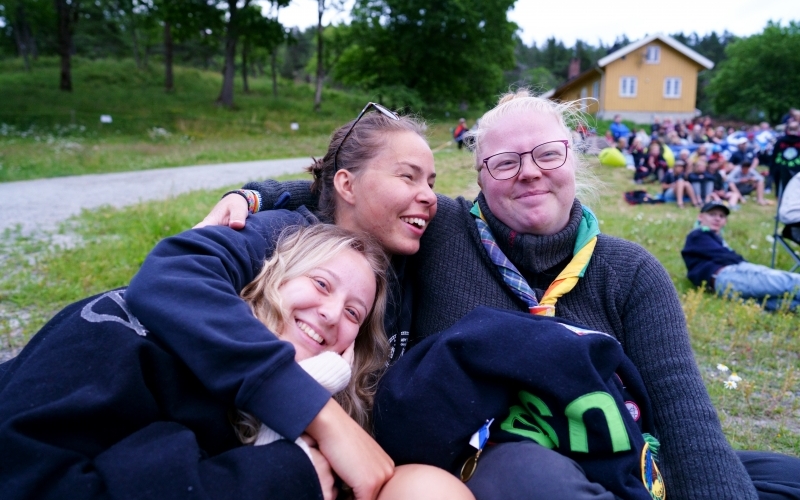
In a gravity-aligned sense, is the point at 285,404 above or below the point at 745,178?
below

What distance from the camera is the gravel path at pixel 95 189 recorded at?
7.75m

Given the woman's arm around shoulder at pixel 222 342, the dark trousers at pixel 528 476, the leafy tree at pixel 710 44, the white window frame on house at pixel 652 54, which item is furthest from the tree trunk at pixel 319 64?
the leafy tree at pixel 710 44

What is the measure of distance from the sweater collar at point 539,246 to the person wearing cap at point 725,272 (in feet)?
12.7

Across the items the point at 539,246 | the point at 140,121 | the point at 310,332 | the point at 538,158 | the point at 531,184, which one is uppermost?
the point at 140,121

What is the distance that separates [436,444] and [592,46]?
11853 cm

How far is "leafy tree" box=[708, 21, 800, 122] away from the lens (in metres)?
53.0

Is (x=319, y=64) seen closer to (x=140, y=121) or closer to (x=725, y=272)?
(x=140, y=121)

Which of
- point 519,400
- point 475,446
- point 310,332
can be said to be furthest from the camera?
point 310,332

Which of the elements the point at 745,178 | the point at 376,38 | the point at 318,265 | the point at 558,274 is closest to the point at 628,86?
the point at 376,38

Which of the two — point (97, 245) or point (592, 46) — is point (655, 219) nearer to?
point (97, 245)

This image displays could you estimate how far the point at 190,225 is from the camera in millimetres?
6484

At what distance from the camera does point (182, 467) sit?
1.31m

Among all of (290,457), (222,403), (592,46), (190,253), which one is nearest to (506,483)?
(290,457)

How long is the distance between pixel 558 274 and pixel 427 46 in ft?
113
